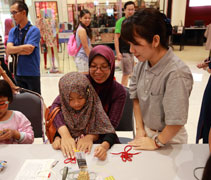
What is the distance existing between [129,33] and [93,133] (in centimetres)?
70

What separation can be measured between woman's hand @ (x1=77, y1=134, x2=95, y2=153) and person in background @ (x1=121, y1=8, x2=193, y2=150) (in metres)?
0.28

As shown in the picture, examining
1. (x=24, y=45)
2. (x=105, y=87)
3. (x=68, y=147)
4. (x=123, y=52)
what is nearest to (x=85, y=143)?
(x=68, y=147)

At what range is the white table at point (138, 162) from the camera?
1.02 metres

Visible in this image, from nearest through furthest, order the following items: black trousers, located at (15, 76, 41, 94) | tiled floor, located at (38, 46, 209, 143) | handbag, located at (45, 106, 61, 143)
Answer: handbag, located at (45, 106, 61, 143)
black trousers, located at (15, 76, 41, 94)
tiled floor, located at (38, 46, 209, 143)

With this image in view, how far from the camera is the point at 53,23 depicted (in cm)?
498

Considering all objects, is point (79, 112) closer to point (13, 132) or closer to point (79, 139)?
point (79, 139)

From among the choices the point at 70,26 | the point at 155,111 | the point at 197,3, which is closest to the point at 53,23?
the point at 70,26

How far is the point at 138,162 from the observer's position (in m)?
1.10

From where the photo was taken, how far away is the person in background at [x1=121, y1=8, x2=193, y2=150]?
1052mm

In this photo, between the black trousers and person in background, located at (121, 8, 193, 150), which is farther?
the black trousers

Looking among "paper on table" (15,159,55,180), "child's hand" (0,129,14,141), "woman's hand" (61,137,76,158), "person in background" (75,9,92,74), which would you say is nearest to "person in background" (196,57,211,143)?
"woman's hand" (61,137,76,158)

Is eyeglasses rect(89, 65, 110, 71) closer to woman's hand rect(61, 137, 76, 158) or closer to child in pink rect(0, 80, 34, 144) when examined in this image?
woman's hand rect(61, 137, 76, 158)

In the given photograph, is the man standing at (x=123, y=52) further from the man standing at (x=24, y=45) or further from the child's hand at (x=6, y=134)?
the child's hand at (x=6, y=134)

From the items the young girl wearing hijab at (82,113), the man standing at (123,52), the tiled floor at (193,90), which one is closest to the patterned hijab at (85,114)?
the young girl wearing hijab at (82,113)
